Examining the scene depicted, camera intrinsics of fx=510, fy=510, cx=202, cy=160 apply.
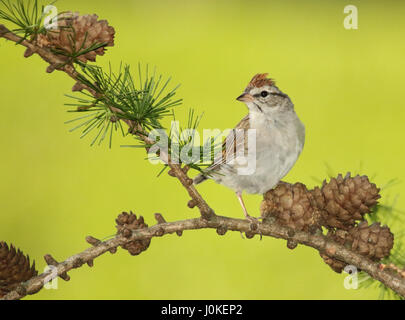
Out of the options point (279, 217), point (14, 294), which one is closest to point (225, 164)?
point (279, 217)

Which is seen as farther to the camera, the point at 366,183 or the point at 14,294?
the point at 366,183

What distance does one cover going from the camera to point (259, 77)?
6.01ft

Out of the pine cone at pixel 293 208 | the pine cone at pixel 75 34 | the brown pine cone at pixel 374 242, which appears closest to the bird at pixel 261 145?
the pine cone at pixel 293 208

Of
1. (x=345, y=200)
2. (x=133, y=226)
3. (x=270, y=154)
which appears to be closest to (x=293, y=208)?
(x=345, y=200)

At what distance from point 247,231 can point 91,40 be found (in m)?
0.54

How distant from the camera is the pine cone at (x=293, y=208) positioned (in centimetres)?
123

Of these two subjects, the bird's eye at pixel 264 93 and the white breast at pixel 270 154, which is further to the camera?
the bird's eye at pixel 264 93

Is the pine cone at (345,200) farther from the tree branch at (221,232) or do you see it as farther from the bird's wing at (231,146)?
the bird's wing at (231,146)

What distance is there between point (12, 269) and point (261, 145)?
3.24ft

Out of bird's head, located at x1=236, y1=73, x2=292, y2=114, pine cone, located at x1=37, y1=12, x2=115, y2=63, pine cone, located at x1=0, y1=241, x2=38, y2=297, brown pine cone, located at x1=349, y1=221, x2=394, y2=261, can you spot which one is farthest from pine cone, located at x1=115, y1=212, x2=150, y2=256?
bird's head, located at x1=236, y1=73, x2=292, y2=114

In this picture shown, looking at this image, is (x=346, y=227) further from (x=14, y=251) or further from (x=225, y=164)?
(x=14, y=251)

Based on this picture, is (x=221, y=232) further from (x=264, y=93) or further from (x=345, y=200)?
(x=264, y=93)

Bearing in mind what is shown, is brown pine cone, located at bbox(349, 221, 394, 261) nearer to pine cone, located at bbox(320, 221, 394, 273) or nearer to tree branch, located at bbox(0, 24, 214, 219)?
pine cone, located at bbox(320, 221, 394, 273)
